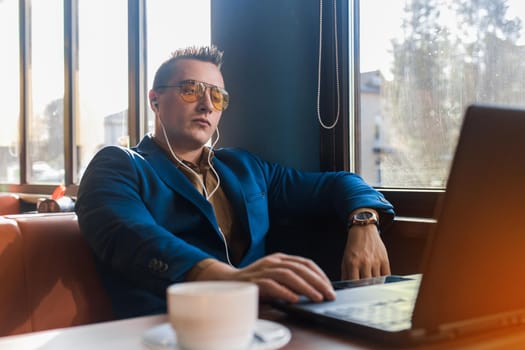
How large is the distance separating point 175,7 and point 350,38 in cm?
149

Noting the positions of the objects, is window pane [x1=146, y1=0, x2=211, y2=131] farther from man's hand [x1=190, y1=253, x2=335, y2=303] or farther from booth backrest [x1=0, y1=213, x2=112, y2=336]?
man's hand [x1=190, y1=253, x2=335, y2=303]

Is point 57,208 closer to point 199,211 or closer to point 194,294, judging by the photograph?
point 199,211

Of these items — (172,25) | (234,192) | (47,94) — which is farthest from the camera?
(47,94)

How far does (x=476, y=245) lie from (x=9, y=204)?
3.85 metres

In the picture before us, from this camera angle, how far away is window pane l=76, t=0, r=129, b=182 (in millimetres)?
3844

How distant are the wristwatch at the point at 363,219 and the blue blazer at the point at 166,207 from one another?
0.09 ft

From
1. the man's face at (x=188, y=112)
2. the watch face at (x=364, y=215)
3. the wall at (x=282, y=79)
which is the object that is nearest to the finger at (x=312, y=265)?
the watch face at (x=364, y=215)

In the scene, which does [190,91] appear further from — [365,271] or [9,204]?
[9,204]

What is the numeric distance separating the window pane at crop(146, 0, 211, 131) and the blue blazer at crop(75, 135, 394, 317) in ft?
3.91

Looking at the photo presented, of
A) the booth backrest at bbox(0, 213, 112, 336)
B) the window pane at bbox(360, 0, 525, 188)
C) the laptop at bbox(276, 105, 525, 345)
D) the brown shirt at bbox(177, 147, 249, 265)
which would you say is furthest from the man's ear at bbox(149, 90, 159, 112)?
the laptop at bbox(276, 105, 525, 345)

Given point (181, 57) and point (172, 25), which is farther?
point (172, 25)

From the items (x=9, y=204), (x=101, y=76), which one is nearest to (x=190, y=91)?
(x=101, y=76)

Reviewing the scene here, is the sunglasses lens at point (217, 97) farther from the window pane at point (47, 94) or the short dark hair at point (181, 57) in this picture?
the window pane at point (47, 94)

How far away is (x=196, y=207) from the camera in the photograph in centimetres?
173
